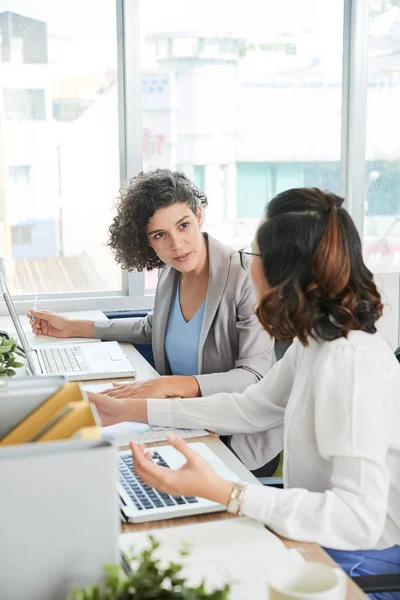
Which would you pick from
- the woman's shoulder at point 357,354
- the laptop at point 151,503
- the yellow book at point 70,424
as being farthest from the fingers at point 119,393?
the yellow book at point 70,424

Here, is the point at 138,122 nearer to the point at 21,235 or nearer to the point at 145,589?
the point at 21,235

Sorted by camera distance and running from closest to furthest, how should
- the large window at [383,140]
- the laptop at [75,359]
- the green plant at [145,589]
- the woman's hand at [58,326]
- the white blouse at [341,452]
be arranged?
1. the green plant at [145,589]
2. the white blouse at [341,452]
3. the laptop at [75,359]
4. the woman's hand at [58,326]
5. the large window at [383,140]

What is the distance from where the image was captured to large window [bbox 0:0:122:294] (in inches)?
127

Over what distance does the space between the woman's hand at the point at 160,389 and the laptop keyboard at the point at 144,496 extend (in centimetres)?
41

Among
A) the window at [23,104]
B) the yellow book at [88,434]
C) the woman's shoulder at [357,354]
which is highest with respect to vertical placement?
the window at [23,104]

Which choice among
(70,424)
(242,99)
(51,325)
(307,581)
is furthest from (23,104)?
(307,581)

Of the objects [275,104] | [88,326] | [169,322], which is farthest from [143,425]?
[275,104]

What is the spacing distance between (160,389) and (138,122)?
1.83 metres

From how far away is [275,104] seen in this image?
3.55 metres

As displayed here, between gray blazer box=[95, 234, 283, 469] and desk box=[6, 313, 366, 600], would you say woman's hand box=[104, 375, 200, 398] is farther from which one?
desk box=[6, 313, 366, 600]

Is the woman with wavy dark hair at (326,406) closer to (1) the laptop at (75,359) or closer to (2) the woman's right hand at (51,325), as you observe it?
(1) the laptop at (75,359)

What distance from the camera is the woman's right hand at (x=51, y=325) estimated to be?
2643mm

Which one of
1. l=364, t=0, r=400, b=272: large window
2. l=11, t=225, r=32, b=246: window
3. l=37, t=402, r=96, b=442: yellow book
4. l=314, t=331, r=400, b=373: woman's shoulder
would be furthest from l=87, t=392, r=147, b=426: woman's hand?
l=364, t=0, r=400, b=272: large window

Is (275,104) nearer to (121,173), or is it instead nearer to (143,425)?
(121,173)
